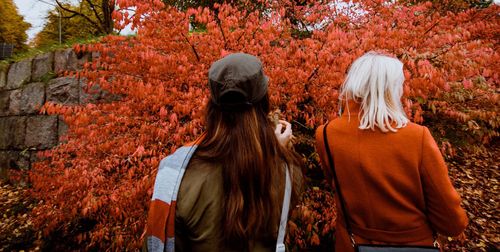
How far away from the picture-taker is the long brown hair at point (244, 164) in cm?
106

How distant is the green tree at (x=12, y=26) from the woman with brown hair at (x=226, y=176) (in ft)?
61.8

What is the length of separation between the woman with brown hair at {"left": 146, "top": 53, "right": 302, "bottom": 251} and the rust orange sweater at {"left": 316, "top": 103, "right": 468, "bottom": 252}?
51 centimetres

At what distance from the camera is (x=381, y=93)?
1.31 meters

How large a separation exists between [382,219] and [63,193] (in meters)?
4.38

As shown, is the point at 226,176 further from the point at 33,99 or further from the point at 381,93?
the point at 33,99

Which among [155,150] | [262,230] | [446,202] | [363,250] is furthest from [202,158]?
[155,150]

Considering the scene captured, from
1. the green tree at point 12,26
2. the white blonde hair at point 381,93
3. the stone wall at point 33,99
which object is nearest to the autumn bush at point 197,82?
the white blonde hair at point 381,93

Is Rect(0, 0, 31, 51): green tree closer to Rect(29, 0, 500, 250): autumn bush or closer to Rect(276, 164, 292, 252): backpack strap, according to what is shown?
Rect(29, 0, 500, 250): autumn bush

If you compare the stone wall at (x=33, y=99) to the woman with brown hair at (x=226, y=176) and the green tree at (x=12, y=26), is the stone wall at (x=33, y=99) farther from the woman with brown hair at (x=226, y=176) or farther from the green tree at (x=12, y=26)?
the green tree at (x=12, y=26)

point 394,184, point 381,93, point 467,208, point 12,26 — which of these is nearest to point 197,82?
point 381,93

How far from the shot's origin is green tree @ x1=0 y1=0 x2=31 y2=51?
14961 millimetres

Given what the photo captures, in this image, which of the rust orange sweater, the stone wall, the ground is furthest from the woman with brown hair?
the stone wall

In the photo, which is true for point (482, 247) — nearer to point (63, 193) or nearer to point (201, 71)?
point (201, 71)

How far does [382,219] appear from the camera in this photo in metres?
1.41
